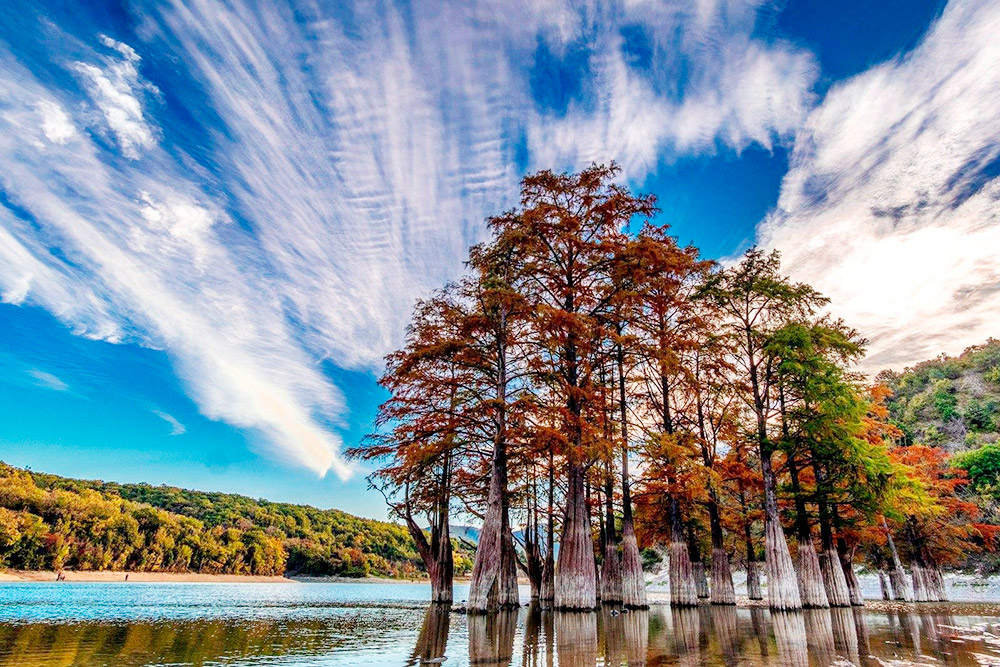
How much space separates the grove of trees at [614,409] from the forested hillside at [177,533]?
46.5 meters

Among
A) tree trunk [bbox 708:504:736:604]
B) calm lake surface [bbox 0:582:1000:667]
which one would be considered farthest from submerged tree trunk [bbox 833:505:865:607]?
calm lake surface [bbox 0:582:1000:667]

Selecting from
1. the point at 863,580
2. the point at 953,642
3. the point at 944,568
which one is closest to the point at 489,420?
the point at 953,642

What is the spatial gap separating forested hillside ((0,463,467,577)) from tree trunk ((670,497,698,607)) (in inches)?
1829

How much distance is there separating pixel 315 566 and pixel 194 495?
92.8 feet

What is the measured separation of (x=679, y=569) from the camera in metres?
25.9

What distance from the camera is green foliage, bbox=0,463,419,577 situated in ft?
196

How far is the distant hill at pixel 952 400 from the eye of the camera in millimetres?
61188

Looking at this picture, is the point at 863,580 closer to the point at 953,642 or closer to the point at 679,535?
the point at 679,535

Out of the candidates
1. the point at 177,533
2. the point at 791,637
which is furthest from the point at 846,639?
the point at 177,533

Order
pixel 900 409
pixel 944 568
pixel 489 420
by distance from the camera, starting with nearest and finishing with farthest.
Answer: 1. pixel 489 420
2. pixel 944 568
3. pixel 900 409

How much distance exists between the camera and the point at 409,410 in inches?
947

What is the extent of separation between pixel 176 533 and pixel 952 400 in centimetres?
11126

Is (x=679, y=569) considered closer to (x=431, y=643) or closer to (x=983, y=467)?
(x=431, y=643)

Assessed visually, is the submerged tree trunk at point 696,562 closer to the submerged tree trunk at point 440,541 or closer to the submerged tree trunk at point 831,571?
the submerged tree trunk at point 831,571
